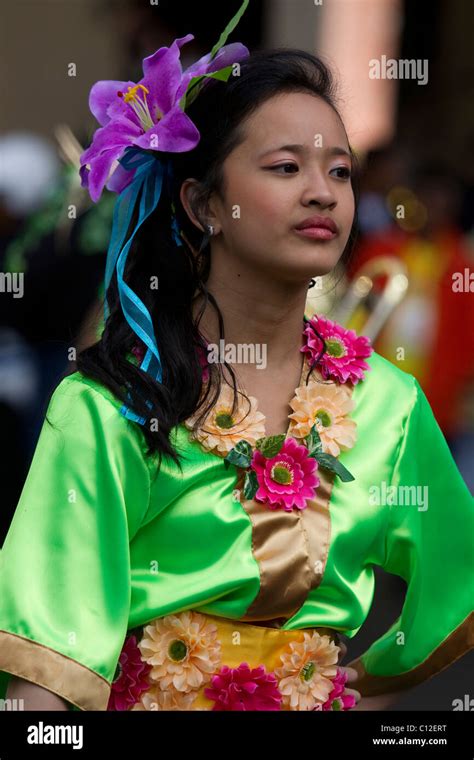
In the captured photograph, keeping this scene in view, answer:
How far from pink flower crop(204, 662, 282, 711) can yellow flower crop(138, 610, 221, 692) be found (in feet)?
0.07

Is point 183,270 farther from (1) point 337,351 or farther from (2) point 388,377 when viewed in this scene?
(2) point 388,377

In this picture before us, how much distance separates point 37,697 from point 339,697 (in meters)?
0.66

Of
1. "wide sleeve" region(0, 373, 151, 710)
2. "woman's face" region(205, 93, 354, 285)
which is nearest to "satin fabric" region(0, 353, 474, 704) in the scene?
"wide sleeve" region(0, 373, 151, 710)

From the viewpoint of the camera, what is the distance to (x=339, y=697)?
9.25 feet

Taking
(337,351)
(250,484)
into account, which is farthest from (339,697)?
(337,351)

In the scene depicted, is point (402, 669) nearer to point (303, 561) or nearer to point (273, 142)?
point (303, 561)

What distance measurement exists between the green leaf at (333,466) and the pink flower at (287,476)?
20 millimetres

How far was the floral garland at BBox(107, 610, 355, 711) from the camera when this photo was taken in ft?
8.66

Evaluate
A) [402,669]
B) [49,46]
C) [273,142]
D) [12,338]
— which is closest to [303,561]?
[402,669]

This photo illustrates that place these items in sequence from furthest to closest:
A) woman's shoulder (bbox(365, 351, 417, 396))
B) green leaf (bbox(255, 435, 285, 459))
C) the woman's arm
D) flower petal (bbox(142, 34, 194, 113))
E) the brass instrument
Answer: the brass instrument → woman's shoulder (bbox(365, 351, 417, 396)) → flower petal (bbox(142, 34, 194, 113)) → green leaf (bbox(255, 435, 285, 459)) → the woman's arm

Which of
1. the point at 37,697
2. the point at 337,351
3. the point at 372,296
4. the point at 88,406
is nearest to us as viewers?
the point at 37,697

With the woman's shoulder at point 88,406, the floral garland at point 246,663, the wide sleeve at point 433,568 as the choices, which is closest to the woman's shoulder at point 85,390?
the woman's shoulder at point 88,406

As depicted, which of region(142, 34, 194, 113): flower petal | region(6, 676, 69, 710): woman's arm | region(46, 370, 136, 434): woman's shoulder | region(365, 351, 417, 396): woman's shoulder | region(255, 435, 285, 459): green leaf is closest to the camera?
region(6, 676, 69, 710): woman's arm

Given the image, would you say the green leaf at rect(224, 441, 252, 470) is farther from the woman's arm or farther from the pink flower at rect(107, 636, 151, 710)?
the woman's arm
